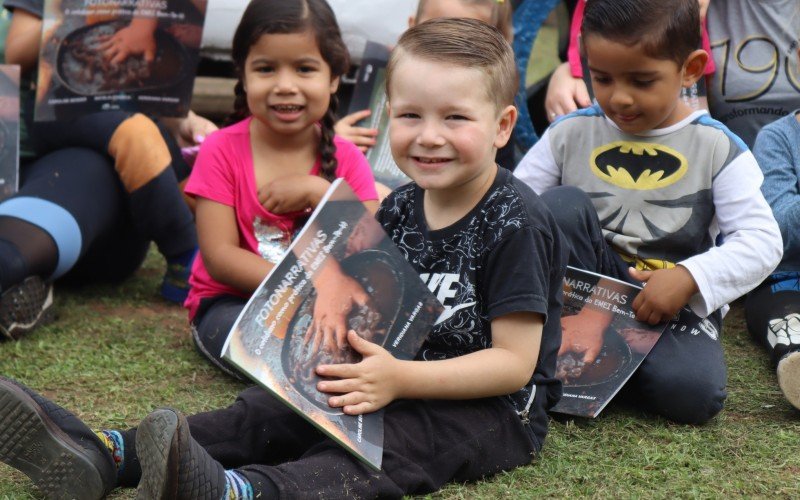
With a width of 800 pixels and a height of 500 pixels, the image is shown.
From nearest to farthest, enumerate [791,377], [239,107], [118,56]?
1. [791,377]
2. [239,107]
3. [118,56]

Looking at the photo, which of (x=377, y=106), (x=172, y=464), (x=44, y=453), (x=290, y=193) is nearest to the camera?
(x=172, y=464)

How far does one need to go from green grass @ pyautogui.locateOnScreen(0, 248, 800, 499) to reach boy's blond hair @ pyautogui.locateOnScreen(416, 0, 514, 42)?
112 cm

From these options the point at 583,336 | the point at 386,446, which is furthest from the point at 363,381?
the point at 583,336

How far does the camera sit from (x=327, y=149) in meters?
2.69

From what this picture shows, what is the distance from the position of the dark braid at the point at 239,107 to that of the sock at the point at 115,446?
3.95 feet

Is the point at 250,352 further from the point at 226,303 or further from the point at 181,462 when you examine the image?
the point at 226,303

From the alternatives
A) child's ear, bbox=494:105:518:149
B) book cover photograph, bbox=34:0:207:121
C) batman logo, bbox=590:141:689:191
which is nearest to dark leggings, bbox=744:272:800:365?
batman logo, bbox=590:141:689:191

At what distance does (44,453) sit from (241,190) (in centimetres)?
97

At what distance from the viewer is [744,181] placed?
7.66ft

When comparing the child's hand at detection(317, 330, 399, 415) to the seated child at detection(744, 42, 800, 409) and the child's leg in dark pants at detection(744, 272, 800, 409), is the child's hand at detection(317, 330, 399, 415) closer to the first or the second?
the child's leg in dark pants at detection(744, 272, 800, 409)

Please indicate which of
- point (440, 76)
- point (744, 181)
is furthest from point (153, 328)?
Answer: point (744, 181)

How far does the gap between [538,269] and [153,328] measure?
1.43 meters

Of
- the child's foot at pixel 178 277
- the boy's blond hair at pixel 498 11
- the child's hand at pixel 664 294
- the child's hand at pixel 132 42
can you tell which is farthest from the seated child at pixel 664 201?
the child's hand at pixel 132 42

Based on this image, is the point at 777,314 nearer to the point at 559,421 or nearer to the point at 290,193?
the point at 559,421
